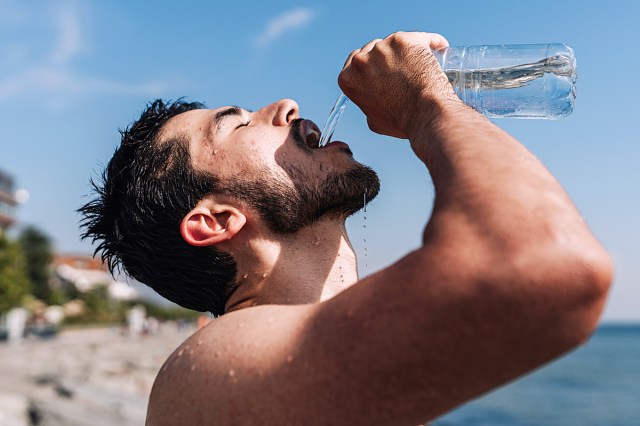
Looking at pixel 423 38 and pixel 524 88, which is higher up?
pixel 423 38

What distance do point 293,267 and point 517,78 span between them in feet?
3.25

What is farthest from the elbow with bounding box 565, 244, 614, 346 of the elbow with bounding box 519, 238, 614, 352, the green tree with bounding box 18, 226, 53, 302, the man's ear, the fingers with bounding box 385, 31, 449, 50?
the green tree with bounding box 18, 226, 53, 302

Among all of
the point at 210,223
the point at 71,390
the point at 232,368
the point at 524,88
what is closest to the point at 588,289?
the point at 232,368

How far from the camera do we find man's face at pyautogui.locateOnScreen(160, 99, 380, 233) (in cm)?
245

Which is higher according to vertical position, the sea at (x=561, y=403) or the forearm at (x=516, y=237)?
the forearm at (x=516, y=237)

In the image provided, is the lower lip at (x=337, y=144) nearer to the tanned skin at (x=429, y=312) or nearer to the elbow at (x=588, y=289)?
the tanned skin at (x=429, y=312)

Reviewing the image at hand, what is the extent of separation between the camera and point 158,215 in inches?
108

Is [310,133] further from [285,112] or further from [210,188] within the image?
[210,188]

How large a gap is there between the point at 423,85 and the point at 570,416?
98.4 ft

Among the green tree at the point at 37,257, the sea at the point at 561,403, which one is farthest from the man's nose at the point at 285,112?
the green tree at the point at 37,257

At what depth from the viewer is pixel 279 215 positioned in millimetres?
2432

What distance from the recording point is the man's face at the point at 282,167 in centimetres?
245

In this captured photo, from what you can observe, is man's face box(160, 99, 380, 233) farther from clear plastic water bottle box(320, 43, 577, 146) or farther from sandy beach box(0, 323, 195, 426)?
sandy beach box(0, 323, 195, 426)

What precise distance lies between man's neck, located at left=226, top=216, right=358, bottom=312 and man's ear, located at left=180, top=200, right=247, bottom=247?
0.08 metres
